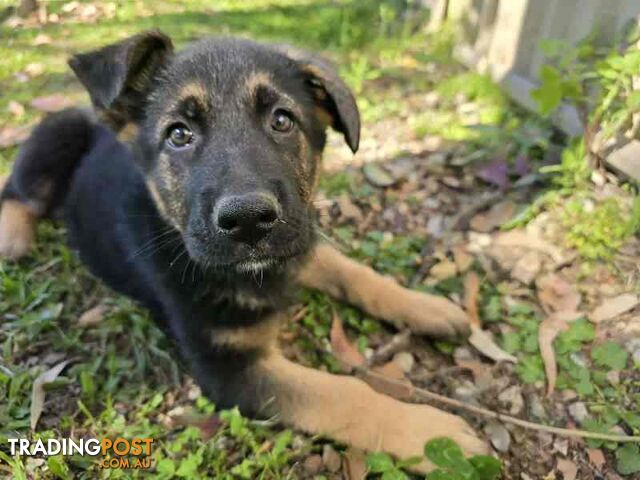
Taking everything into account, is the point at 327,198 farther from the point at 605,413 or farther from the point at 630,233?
the point at 605,413

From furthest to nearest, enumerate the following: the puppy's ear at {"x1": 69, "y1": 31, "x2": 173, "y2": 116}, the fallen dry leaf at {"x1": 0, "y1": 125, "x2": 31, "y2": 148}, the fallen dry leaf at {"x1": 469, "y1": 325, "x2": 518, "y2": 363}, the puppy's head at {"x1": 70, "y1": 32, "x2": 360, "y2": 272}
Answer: the fallen dry leaf at {"x1": 0, "y1": 125, "x2": 31, "y2": 148} → the fallen dry leaf at {"x1": 469, "y1": 325, "x2": 518, "y2": 363} → the puppy's ear at {"x1": 69, "y1": 31, "x2": 173, "y2": 116} → the puppy's head at {"x1": 70, "y1": 32, "x2": 360, "y2": 272}

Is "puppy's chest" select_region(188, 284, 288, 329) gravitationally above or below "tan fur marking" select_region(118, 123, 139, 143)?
below

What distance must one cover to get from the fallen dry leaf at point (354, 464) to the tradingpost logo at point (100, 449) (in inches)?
33.3

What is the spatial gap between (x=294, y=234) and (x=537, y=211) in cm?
203

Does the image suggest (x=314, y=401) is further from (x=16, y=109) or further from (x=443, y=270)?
(x=16, y=109)

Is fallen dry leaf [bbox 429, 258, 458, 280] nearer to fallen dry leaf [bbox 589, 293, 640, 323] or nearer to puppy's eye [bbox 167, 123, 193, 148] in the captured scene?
fallen dry leaf [bbox 589, 293, 640, 323]

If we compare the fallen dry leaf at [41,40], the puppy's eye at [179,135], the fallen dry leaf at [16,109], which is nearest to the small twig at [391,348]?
the puppy's eye at [179,135]

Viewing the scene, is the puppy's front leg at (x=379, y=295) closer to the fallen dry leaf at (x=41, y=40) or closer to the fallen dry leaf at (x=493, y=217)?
the fallen dry leaf at (x=493, y=217)

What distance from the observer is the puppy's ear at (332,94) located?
2.58 meters

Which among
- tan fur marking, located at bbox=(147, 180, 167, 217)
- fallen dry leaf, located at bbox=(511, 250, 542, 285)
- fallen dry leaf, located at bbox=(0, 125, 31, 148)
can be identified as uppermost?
tan fur marking, located at bbox=(147, 180, 167, 217)

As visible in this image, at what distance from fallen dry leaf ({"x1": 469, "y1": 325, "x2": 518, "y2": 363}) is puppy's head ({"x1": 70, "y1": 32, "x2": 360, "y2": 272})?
1102 mm

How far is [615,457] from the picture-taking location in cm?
245

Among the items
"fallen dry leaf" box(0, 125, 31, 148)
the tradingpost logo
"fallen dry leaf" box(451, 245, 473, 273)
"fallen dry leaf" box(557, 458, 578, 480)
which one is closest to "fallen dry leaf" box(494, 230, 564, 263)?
"fallen dry leaf" box(451, 245, 473, 273)

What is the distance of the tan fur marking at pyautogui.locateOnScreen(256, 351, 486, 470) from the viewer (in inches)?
96.4
